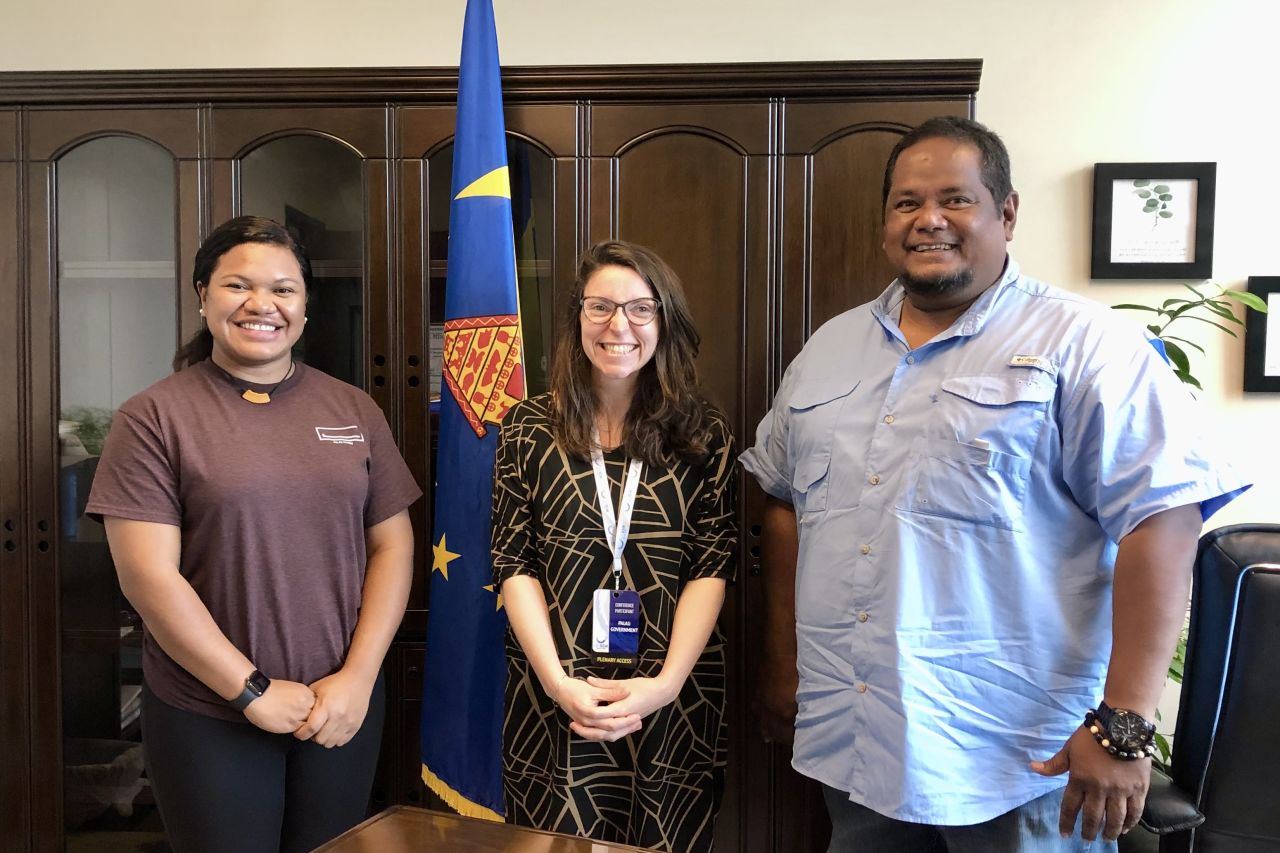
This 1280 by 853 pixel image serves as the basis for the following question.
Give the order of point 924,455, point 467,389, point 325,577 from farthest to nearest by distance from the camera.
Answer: point 467,389 → point 325,577 → point 924,455

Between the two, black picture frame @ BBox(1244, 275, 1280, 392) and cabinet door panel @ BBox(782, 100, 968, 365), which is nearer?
cabinet door panel @ BBox(782, 100, 968, 365)

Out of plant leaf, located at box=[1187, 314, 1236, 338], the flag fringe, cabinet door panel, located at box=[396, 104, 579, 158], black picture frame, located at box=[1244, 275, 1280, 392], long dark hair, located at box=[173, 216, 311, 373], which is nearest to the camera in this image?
long dark hair, located at box=[173, 216, 311, 373]

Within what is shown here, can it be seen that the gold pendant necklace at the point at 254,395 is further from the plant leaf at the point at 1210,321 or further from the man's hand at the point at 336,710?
the plant leaf at the point at 1210,321

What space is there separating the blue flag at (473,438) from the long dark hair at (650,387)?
387 millimetres

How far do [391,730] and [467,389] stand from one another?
854 millimetres

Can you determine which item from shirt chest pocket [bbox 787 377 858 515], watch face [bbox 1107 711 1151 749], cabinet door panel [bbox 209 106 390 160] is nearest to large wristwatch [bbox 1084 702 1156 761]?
watch face [bbox 1107 711 1151 749]

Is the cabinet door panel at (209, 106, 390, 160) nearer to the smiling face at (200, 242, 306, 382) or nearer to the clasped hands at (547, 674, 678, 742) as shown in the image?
the smiling face at (200, 242, 306, 382)

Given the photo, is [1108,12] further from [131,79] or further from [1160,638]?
[131,79]

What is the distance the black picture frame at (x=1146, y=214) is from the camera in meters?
2.24

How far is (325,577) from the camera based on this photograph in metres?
1.57

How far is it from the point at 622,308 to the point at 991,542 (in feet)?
2.28

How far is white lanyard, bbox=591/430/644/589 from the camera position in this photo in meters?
1.49

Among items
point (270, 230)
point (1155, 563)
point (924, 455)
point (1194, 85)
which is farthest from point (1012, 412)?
point (1194, 85)

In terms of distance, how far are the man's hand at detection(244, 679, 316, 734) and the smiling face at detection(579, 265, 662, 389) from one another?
77cm
